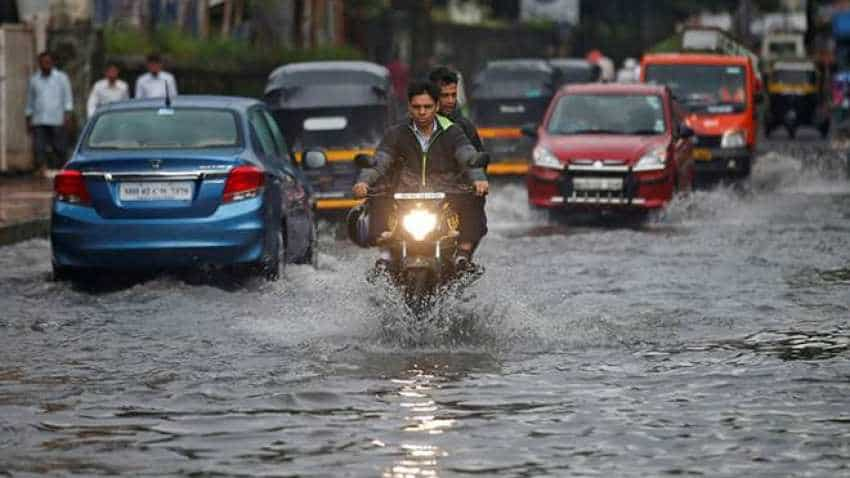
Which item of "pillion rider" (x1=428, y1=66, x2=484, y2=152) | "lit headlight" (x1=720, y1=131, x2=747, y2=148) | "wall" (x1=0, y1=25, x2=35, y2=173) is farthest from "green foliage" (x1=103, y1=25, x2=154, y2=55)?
"pillion rider" (x1=428, y1=66, x2=484, y2=152)

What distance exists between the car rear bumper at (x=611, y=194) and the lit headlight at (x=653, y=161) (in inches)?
2.5

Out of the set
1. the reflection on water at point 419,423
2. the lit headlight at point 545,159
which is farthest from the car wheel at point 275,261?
the lit headlight at point 545,159

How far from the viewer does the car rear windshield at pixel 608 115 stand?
25.9 m

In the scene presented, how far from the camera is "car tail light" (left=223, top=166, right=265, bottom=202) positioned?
632 inches

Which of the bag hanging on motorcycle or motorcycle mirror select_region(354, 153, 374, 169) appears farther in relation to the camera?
the bag hanging on motorcycle

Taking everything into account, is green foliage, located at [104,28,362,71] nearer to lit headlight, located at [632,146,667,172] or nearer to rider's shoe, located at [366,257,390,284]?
lit headlight, located at [632,146,667,172]

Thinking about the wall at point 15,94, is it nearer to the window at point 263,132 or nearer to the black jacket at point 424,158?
the window at point 263,132

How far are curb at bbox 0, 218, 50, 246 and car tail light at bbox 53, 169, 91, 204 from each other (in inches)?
202

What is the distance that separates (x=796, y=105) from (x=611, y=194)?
37922mm

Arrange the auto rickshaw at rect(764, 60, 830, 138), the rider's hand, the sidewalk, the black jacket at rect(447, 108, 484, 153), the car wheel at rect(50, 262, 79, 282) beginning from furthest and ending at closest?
1. the auto rickshaw at rect(764, 60, 830, 138)
2. the sidewalk
3. the car wheel at rect(50, 262, 79, 282)
4. the black jacket at rect(447, 108, 484, 153)
5. the rider's hand

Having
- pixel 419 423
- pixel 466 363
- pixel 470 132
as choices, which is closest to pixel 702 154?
pixel 470 132

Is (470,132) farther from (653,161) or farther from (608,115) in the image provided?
(608,115)

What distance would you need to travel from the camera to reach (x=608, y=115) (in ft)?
86.3

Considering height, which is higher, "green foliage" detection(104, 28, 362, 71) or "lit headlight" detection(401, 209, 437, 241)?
"lit headlight" detection(401, 209, 437, 241)
